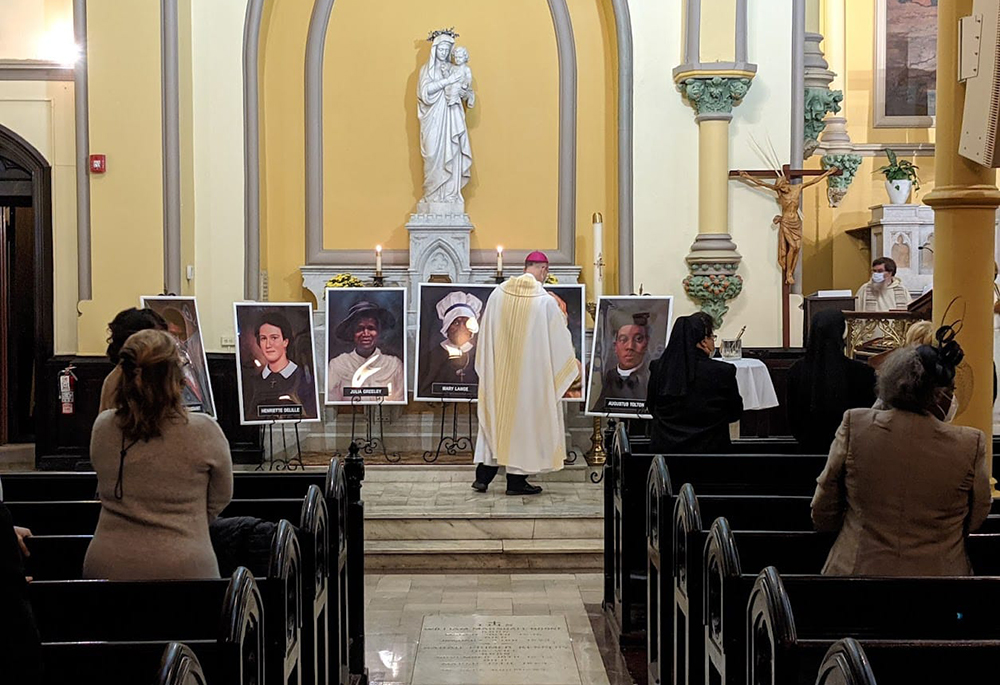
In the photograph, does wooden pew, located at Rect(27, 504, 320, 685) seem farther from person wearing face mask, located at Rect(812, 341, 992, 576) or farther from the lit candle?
the lit candle

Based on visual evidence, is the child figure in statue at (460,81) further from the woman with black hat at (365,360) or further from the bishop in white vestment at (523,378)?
the bishop in white vestment at (523,378)

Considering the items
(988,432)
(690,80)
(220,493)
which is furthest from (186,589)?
(690,80)

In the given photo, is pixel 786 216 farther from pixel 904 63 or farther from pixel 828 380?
pixel 828 380

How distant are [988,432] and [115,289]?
7154mm

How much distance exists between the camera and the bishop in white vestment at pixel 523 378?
27.4 ft

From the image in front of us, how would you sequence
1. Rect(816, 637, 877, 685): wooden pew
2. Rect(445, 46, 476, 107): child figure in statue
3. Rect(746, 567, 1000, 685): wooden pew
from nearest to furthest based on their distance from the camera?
Rect(816, 637, 877, 685): wooden pew < Rect(746, 567, 1000, 685): wooden pew < Rect(445, 46, 476, 107): child figure in statue

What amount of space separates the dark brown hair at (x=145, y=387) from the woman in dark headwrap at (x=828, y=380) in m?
2.75

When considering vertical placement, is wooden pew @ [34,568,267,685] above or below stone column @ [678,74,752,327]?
below

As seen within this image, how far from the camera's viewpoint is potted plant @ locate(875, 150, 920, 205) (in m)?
11.5

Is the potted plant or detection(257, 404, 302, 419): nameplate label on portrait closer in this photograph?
detection(257, 404, 302, 419): nameplate label on portrait

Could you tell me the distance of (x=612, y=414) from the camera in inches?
356

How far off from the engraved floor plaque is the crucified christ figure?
15.9 ft

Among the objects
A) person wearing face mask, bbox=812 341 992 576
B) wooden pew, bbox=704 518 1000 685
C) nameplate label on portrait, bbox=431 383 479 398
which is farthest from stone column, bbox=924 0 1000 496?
nameplate label on portrait, bbox=431 383 479 398

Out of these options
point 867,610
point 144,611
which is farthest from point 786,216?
point 144,611
